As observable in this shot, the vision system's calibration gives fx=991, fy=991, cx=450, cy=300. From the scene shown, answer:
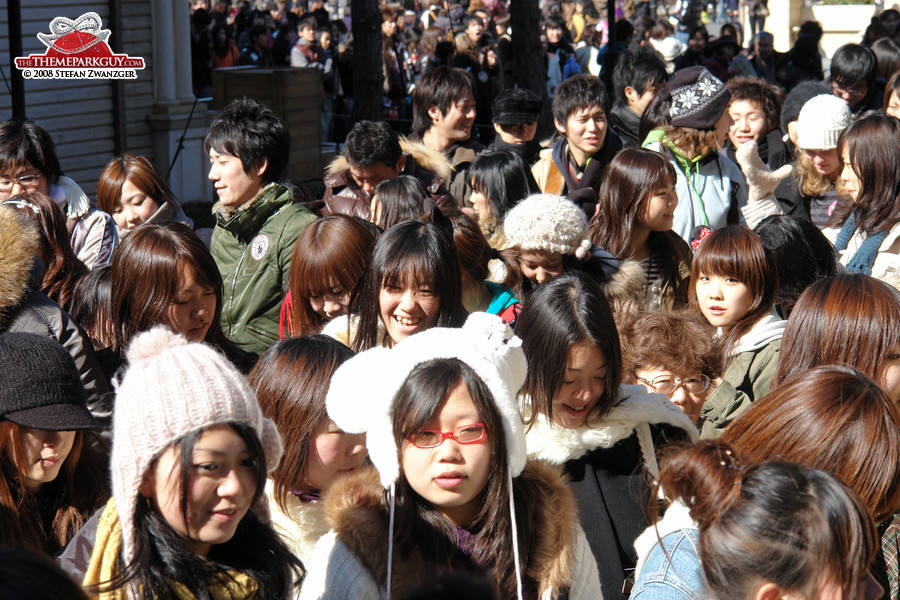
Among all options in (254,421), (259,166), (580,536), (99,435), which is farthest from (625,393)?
(259,166)

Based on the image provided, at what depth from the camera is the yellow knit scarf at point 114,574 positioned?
2094 millimetres

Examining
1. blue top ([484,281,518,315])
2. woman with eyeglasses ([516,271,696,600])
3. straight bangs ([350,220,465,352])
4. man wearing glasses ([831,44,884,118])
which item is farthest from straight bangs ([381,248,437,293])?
man wearing glasses ([831,44,884,118])

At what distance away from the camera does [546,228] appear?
4273 millimetres

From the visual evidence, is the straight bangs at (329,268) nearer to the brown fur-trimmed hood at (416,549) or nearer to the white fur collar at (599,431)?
the white fur collar at (599,431)

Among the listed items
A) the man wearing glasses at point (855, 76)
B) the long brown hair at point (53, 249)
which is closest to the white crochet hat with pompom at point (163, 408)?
the long brown hair at point (53, 249)

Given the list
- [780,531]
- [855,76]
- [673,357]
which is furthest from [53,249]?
[855,76]

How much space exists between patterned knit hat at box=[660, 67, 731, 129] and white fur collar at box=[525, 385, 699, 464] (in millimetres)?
3067

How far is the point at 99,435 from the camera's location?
2.93 meters

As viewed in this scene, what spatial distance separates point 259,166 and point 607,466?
2.61 metres

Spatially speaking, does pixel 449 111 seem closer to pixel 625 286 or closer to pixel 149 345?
pixel 625 286

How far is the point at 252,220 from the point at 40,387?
Result: 2.26 metres

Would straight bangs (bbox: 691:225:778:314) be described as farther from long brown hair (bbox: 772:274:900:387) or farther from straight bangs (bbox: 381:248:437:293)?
straight bangs (bbox: 381:248:437:293)

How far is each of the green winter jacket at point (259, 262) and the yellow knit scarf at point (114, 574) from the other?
2392 millimetres

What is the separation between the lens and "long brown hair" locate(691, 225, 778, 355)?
3877 millimetres
